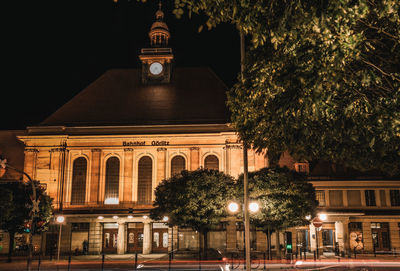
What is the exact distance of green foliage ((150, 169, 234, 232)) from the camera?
29.4 meters

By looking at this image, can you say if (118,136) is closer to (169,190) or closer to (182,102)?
(182,102)

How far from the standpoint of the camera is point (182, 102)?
154 feet

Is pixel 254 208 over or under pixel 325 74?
under

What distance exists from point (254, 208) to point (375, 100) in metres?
8.14

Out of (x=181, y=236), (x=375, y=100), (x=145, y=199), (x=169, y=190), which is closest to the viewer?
(x=375, y=100)

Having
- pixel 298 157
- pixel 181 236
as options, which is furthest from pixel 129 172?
pixel 298 157

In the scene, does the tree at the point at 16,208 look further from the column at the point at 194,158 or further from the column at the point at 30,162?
the column at the point at 194,158

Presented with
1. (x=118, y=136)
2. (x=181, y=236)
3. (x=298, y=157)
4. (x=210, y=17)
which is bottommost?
(x=181, y=236)

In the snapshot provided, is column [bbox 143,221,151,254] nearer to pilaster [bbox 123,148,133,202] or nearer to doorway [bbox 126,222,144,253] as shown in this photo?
doorway [bbox 126,222,144,253]

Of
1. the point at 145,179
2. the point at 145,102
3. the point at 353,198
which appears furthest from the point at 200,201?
the point at 353,198

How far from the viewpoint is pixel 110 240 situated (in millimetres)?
40812

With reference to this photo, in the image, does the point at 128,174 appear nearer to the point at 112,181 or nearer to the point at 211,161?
the point at 112,181

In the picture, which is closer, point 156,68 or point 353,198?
point 353,198

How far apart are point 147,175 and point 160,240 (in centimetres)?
774
